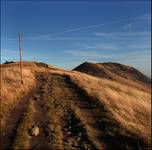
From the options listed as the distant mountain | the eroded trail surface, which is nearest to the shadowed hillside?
the eroded trail surface

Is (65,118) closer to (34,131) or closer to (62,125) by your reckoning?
(62,125)

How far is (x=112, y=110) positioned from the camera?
41.4m

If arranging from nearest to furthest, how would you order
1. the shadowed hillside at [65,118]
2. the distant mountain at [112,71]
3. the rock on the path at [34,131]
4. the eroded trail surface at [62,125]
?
1. the eroded trail surface at [62,125]
2. the shadowed hillside at [65,118]
3. the rock on the path at [34,131]
4. the distant mountain at [112,71]

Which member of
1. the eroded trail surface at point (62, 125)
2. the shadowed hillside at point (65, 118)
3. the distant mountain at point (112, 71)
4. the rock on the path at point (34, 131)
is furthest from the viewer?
the distant mountain at point (112, 71)

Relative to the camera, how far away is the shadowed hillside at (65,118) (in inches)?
1139

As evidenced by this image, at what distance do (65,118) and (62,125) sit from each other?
2.62 m

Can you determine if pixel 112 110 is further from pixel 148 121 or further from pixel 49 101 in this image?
pixel 49 101

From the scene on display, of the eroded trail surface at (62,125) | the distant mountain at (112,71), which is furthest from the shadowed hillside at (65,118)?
the distant mountain at (112,71)

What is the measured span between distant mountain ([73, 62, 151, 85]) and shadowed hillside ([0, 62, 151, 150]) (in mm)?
49406

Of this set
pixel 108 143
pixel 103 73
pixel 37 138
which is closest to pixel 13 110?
pixel 37 138

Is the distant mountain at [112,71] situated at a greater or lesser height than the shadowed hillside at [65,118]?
greater

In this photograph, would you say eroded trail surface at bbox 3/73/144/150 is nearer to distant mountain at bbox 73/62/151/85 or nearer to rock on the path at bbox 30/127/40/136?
rock on the path at bbox 30/127/40/136

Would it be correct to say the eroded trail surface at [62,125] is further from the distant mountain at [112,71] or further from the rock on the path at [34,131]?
the distant mountain at [112,71]

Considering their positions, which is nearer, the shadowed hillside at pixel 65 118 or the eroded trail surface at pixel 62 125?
the eroded trail surface at pixel 62 125
